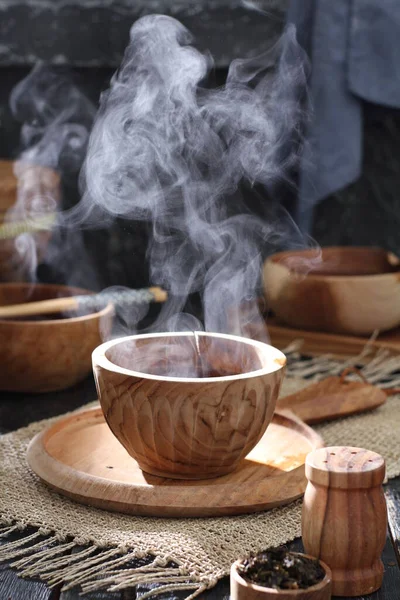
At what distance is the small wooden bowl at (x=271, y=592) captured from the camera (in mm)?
707

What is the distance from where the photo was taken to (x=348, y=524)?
807mm

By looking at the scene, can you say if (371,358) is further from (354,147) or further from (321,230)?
(321,230)

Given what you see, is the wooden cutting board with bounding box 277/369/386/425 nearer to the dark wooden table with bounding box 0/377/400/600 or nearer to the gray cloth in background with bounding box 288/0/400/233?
the dark wooden table with bounding box 0/377/400/600

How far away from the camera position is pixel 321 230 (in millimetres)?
2596

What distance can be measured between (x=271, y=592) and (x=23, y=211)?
1455 millimetres

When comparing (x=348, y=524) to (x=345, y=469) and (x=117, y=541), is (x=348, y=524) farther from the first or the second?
(x=117, y=541)

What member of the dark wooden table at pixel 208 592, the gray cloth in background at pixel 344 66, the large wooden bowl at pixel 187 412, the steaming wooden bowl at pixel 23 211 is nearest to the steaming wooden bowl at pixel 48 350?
the dark wooden table at pixel 208 592

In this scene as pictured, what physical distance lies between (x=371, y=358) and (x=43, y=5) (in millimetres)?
1376

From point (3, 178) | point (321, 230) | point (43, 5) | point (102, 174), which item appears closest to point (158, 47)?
point (102, 174)

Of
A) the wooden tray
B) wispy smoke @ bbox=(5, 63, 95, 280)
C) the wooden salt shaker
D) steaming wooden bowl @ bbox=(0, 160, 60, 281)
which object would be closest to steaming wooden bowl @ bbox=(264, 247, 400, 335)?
the wooden tray

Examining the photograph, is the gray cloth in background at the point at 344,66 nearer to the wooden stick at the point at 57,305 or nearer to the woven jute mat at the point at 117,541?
the wooden stick at the point at 57,305

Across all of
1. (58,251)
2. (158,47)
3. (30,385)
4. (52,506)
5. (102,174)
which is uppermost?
(158,47)

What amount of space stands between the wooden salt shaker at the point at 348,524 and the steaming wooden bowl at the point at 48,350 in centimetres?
71

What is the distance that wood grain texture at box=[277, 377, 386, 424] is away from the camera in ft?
4.26
